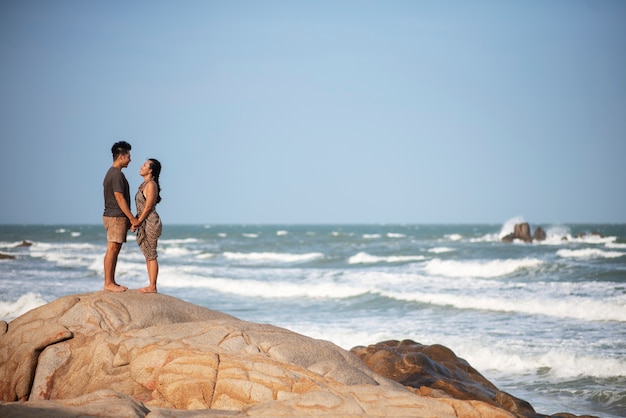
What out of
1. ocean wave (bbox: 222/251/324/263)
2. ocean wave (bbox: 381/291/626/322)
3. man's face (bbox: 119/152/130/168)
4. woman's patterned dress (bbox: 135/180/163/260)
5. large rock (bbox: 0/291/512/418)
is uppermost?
man's face (bbox: 119/152/130/168)

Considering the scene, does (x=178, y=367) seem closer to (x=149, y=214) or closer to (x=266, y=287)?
(x=149, y=214)

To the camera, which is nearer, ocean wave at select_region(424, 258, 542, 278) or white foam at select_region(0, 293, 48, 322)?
white foam at select_region(0, 293, 48, 322)

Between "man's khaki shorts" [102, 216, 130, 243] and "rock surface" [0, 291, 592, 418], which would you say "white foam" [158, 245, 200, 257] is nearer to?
"man's khaki shorts" [102, 216, 130, 243]

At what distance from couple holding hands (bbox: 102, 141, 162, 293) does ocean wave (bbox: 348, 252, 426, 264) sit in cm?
3323

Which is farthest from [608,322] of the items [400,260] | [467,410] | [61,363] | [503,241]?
[503,241]

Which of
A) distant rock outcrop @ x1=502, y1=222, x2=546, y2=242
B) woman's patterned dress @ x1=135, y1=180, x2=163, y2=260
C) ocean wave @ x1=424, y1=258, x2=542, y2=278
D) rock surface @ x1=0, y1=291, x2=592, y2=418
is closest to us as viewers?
rock surface @ x1=0, y1=291, x2=592, y2=418

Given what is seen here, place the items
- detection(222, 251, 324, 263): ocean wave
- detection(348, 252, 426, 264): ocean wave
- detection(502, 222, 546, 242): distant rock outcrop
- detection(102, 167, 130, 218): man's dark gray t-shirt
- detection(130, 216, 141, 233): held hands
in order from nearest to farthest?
detection(102, 167, 130, 218): man's dark gray t-shirt
detection(130, 216, 141, 233): held hands
detection(348, 252, 426, 264): ocean wave
detection(222, 251, 324, 263): ocean wave
detection(502, 222, 546, 242): distant rock outcrop

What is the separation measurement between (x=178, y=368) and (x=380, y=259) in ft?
121

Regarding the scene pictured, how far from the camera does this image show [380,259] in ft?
142

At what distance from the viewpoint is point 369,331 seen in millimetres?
16359

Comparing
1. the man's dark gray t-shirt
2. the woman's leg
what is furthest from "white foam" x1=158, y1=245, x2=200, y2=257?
the man's dark gray t-shirt

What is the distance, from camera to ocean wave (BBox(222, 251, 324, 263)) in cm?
4697

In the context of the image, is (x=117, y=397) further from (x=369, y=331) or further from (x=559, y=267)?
(x=559, y=267)

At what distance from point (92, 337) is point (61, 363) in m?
0.45
